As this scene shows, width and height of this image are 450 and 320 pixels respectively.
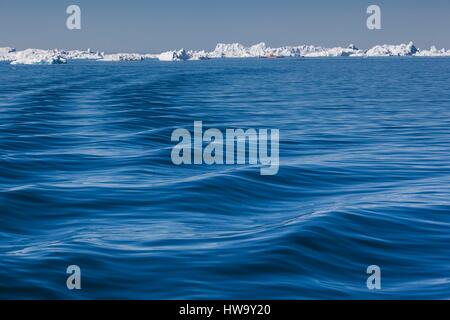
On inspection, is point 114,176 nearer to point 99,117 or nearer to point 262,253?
point 262,253

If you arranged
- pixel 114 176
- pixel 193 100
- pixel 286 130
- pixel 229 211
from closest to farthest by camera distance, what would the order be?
pixel 229 211, pixel 114 176, pixel 286 130, pixel 193 100

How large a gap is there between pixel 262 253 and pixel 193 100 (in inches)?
1386

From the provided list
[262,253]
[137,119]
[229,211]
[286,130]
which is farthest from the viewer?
[137,119]

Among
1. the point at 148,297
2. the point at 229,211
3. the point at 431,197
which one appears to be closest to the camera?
the point at 148,297

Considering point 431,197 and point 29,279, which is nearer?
point 29,279

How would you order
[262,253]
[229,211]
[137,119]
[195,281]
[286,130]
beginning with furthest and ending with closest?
[137,119], [286,130], [229,211], [262,253], [195,281]

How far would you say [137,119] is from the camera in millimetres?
31625

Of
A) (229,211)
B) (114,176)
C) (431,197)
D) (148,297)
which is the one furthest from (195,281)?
(114,176)

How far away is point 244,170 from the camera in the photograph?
17.9m

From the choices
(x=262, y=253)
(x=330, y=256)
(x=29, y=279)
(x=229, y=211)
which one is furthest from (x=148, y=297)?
(x=229, y=211)

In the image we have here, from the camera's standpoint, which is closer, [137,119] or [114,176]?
[114,176]

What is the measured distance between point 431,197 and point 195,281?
7.18 meters

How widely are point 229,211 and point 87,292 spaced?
5073 mm

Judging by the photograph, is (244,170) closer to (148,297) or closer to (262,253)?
(262,253)
